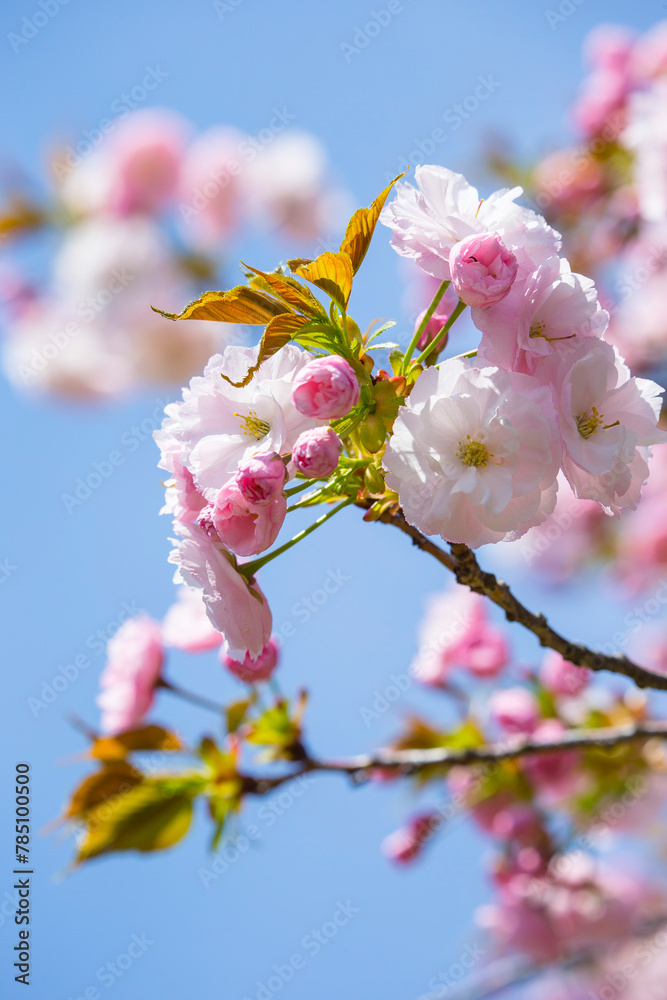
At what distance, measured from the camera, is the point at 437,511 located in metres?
0.67

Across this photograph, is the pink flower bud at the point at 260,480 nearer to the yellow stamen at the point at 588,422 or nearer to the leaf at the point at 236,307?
the leaf at the point at 236,307

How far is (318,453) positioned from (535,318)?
261 mm

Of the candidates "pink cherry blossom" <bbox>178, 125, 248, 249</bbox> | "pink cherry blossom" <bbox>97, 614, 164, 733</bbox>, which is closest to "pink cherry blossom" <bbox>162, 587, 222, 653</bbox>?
"pink cherry blossom" <bbox>97, 614, 164, 733</bbox>

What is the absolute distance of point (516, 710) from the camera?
1771mm

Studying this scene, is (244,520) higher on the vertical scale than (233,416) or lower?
lower

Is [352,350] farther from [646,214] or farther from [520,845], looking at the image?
[520,845]

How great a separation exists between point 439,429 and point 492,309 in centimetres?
13

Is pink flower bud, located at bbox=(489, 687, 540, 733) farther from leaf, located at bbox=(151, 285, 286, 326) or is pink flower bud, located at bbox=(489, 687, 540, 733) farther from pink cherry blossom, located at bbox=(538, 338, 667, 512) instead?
leaf, located at bbox=(151, 285, 286, 326)

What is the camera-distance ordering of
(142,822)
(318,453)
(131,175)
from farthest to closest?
1. (131,175)
2. (142,822)
3. (318,453)

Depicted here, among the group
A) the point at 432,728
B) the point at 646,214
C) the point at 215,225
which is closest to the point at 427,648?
the point at 432,728

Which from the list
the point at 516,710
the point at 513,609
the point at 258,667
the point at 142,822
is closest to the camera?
the point at 513,609

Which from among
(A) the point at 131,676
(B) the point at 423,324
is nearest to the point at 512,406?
(B) the point at 423,324

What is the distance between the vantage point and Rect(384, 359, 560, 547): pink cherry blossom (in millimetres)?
663

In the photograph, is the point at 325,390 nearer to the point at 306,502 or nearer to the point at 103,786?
the point at 306,502
